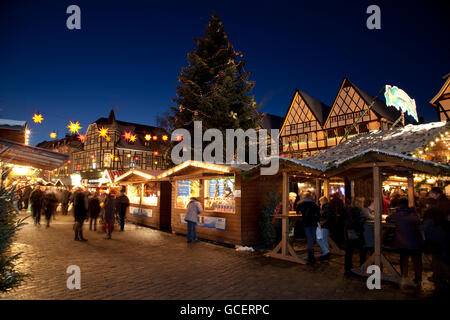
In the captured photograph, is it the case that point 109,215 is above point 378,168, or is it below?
below

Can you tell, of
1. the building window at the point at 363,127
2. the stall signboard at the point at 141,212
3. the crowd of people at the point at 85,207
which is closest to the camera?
the crowd of people at the point at 85,207

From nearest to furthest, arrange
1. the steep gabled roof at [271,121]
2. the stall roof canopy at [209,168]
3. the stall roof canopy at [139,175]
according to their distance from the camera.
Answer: the stall roof canopy at [209,168], the stall roof canopy at [139,175], the steep gabled roof at [271,121]

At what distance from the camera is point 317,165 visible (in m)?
7.44

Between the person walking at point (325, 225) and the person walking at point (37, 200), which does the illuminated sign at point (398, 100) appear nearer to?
the person walking at point (325, 225)

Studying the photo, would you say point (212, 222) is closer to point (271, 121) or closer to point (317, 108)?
point (317, 108)

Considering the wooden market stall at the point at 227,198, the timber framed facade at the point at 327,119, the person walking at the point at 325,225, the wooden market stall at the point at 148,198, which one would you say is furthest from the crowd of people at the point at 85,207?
the timber framed facade at the point at 327,119

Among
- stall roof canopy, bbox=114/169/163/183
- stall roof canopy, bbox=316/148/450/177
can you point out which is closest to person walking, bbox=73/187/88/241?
stall roof canopy, bbox=114/169/163/183

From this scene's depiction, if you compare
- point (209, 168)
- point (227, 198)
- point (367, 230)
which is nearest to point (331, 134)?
point (227, 198)

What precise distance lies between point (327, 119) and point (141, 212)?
21183mm

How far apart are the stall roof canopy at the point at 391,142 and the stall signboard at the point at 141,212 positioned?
923cm

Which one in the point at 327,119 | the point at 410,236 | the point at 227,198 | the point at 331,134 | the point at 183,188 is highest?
the point at 327,119

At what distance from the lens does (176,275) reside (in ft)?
20.3

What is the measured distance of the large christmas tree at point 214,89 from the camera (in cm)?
1767

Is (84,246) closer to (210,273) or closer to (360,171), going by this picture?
(210,273)
